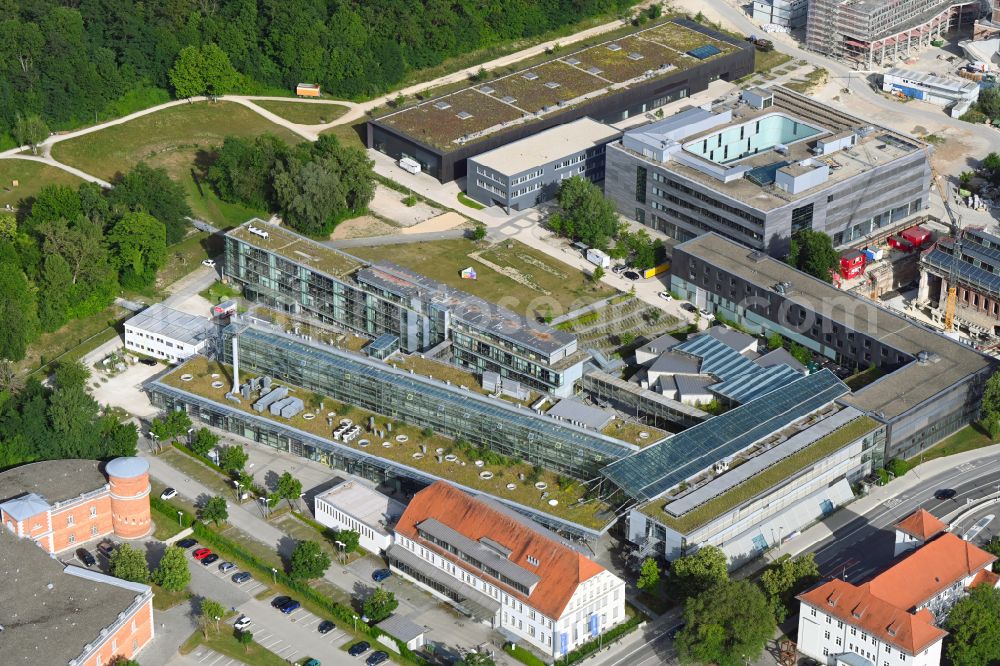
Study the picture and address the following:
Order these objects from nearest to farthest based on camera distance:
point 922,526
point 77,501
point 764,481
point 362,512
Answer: point 922,526, point 77,501, point 764,481, point 362,512

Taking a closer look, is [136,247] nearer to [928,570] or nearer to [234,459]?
[234,459]

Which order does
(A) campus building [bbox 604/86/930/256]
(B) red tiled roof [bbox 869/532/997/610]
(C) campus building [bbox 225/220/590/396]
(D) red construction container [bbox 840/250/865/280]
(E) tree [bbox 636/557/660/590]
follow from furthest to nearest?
(A) campus building [bbox 604/86/930/256] → (D) red construction container [bbox 840/250/865/280] → (C) campus building [bbox 225/220/590/396] → (E) tree [bbox 636/557/660/590] → (B) red tiled roof [bbox 869/532/997/610]

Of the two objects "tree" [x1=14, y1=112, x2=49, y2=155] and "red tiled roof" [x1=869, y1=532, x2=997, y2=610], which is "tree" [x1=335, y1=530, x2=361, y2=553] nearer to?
"red tiled roof" [x1=869, y1=532, x2=997, y2=610]

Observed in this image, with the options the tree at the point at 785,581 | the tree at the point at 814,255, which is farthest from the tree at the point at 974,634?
the tree at the point at 814,255

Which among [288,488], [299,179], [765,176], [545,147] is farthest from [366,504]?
[545,147]

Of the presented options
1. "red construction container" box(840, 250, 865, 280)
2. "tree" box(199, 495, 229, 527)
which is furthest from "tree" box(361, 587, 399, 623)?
"red construction container" box(840, 250, 865, 280)

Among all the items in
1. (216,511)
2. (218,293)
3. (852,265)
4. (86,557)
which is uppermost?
(852,265)

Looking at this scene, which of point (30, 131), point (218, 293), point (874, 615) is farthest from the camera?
point (30, 131)

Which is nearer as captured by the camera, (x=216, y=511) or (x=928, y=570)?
(x=928, y=570)

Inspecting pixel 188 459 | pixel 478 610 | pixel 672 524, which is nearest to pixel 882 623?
pixel 672 524
